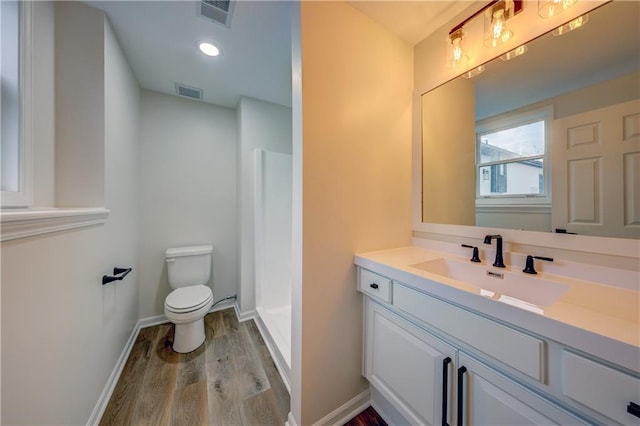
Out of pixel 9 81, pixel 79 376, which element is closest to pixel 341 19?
pixel 9 81

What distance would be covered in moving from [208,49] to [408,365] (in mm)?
2325

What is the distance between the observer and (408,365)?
→ 3.31ft

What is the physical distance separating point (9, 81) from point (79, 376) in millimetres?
1348

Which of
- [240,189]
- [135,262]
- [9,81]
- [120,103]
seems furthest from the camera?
[240,189]

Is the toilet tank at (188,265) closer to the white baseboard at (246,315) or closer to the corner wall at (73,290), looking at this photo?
the corner wall at (73,290)

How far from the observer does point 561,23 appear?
946 millimetres

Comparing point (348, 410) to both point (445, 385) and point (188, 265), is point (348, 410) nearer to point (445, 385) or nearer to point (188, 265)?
point (445, 385)

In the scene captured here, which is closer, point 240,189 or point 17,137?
point 17,137

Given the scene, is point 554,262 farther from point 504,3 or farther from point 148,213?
point 148,213

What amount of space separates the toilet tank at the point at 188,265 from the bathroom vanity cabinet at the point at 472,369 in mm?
1709

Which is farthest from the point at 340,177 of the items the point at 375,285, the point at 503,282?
the point at 503,282

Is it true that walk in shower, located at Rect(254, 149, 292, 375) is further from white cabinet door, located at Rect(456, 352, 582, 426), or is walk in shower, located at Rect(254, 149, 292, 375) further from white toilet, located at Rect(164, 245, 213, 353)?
white cabinet door, located at Rect(456, 352, 582, 426)

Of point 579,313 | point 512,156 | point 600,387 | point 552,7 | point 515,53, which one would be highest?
point 552,7

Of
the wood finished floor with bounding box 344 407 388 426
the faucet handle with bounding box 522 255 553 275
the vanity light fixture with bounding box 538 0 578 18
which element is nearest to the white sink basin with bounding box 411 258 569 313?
the faucet handle with bounding box 522 255 553 275
